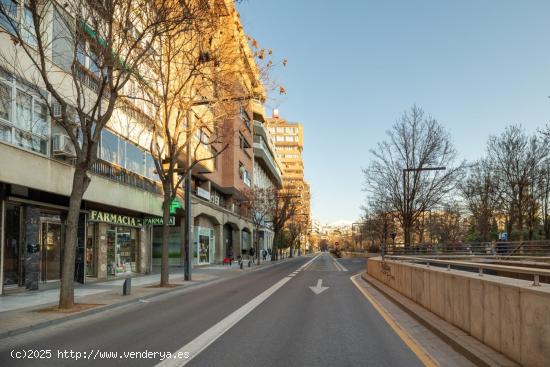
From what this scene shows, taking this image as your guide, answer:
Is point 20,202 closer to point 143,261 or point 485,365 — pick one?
point 143,261

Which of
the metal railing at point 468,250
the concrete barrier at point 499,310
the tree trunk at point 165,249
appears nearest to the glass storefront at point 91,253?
the tree trunk at point 165,249

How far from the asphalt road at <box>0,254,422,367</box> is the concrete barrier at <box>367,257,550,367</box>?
1.10 m

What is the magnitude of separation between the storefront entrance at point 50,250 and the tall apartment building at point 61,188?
1.6 inches

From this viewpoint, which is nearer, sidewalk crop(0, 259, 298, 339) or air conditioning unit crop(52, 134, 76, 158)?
sidewalk crop(0, 259, 298, 339)

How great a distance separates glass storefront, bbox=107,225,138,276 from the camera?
88.2 feet

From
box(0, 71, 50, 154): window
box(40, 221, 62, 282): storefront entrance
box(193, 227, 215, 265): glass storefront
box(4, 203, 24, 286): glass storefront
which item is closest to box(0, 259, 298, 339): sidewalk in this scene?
box(4, 203, 24, 286): glass storefront

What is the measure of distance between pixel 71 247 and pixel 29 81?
24.4 feet

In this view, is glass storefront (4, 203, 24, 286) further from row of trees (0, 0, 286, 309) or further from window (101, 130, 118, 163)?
window (101, 130, 118, 163)

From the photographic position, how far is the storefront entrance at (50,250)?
20469 millimetres

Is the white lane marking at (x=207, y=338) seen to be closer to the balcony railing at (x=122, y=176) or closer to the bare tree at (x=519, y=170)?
the balcony railing at (x=122, y=176)

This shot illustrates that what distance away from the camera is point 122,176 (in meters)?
26.1

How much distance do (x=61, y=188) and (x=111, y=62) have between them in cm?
799

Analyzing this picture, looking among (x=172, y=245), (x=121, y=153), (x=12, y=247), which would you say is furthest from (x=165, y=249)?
(x=172, y=245)

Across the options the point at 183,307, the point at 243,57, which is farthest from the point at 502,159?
the point at 183,307
